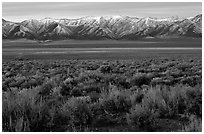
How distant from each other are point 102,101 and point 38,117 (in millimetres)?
1469

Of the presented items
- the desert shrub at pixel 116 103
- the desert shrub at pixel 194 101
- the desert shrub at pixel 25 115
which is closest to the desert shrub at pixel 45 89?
the desert shrub at pixel 116 103

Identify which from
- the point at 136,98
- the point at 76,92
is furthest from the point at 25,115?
the point at 76,92

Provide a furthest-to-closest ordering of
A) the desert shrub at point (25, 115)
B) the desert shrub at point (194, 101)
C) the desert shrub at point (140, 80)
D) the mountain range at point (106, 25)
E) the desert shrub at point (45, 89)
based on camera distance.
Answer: the mountain range at point (106, 25) → the desert shrub at point (140, 80) → the desert shrub at point (45, 89) → the desert shrub at point (194, 101) → the desert shrub at point (25, 115)

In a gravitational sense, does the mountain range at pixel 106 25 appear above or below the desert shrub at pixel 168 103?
above

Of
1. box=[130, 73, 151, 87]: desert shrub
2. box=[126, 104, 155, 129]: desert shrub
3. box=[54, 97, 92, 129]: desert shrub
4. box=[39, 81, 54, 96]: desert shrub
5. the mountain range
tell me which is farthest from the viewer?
the mountain range

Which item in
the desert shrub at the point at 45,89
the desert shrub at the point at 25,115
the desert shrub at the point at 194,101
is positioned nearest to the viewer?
the desert shrub at the point at 25,115

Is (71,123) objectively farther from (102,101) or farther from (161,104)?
(161,104)

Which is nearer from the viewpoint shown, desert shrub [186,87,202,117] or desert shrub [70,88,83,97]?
desert shrub [186,87,202,117]

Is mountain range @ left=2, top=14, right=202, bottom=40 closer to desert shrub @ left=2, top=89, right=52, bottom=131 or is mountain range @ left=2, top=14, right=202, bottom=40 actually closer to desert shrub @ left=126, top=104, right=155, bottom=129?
desert shrub @ left=126, top=104, right=155, bottom=129

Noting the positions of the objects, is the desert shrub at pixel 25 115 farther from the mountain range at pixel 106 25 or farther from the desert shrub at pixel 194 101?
the mountain range at pixel 106 25

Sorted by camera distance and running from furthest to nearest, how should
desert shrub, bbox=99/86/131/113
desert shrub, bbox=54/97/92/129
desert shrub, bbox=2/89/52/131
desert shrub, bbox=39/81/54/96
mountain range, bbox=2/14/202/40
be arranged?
1. mountain range, bbox=2/14/202/40
2. desert shrub, bbox=39/81/54/96
3. desert shrub, bbox=99/86/131/113
4. desert shrub, bbox=54/97/92/129
5. desert shrub, bbox=2/89/52/131

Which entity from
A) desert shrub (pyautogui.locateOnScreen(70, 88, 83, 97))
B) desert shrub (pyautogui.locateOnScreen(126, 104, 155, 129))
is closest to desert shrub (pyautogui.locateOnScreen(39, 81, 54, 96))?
desert shrub (pyautogui.locateOnScreen(70, 88, 83, 97))

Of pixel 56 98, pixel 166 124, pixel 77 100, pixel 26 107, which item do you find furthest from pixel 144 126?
pixel 56 98

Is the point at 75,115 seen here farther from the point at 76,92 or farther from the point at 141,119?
the point at 76,92
